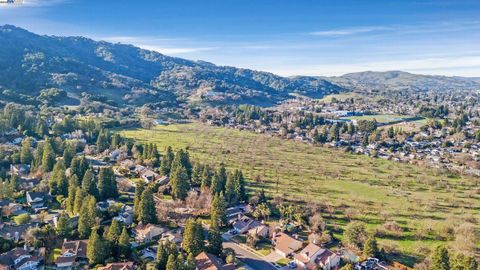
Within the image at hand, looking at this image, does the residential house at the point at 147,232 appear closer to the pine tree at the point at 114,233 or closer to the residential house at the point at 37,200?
the pine tree at the point at 114,233

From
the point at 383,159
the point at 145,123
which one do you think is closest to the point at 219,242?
the point at 383,159

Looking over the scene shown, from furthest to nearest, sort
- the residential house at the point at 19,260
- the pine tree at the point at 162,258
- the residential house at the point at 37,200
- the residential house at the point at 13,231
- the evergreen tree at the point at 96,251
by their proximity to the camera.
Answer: the residential house at the point at 37,200 → the residential house at the point at 13,231 → the evergreen tree at the point at 96,251 → the residential house at the point at 19,260 → the pine tree at the point at 162,258

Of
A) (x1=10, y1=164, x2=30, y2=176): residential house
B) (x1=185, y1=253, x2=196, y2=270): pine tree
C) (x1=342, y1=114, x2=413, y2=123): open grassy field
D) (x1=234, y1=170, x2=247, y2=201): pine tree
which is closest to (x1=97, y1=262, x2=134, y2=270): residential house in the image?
→ (x1=185, y1=253, x2=196, y2=270): pine tree

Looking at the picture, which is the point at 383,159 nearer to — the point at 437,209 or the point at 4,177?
the point at 437,209

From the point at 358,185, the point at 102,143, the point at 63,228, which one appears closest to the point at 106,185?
the point at 63,228

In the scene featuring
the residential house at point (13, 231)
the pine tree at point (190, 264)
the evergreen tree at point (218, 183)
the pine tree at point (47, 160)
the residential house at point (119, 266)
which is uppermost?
the pine tree at point (47, 160)

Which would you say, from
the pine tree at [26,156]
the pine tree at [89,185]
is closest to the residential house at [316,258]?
the pine tree at [89,185]

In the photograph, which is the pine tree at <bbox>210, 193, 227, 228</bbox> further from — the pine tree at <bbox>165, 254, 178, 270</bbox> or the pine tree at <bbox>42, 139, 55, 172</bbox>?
the pine tree at <bbox>42, 139, 55, 172</bbox>

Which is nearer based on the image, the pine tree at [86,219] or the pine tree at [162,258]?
the pine tree at [162,258]
